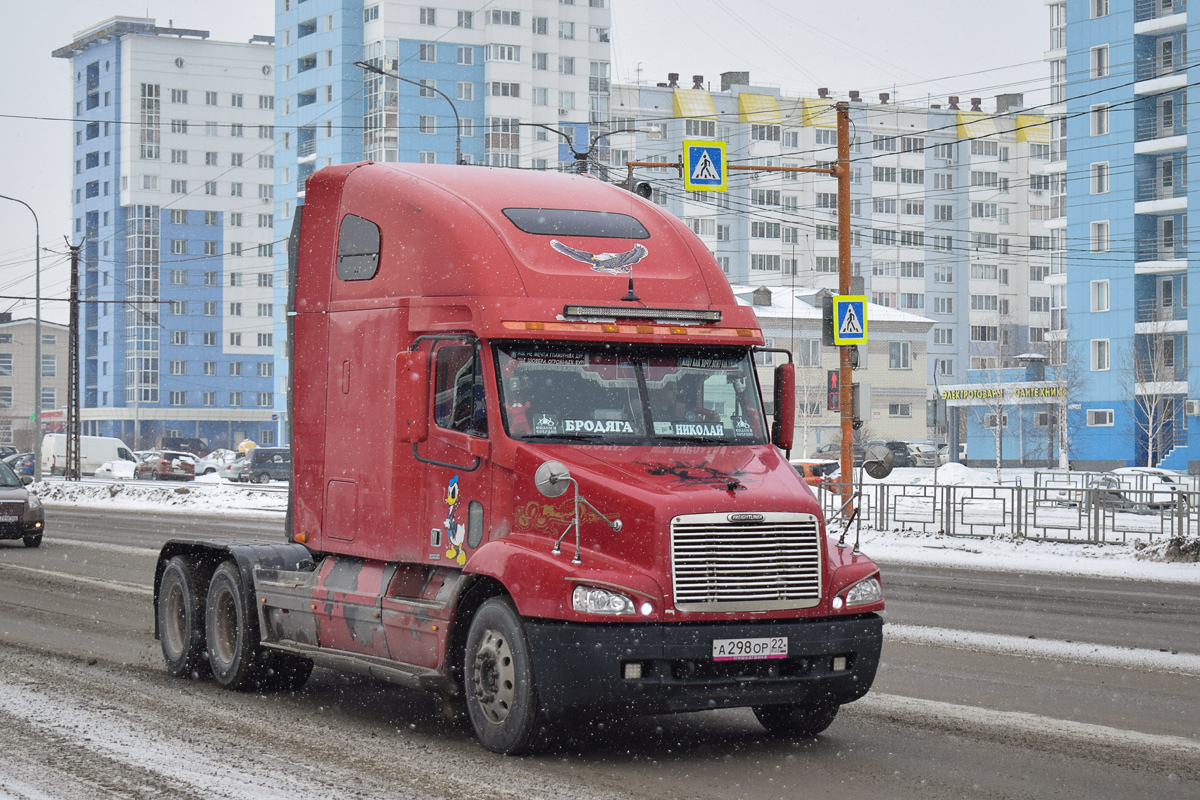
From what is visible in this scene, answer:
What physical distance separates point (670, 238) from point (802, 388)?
84.8 metres

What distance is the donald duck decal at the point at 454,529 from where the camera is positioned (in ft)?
28.9

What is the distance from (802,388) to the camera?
9362 centimetres

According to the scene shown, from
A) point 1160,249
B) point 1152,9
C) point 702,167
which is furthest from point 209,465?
point 702,167

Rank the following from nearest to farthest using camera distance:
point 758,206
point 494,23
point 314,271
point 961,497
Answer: point 314,271, point 961,497, point 494,23, point 758,206

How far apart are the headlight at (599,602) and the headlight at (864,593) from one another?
4.43 feet

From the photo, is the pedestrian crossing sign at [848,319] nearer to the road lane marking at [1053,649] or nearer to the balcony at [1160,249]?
the road lane marking at [1053,649]

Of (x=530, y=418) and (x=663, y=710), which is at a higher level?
(x=530, y=418)

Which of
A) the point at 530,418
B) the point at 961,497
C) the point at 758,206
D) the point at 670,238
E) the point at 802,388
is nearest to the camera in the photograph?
the point at 530,418

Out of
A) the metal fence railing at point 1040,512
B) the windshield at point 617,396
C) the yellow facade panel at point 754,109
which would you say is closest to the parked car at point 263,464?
the metal fence railing at point 1040,512

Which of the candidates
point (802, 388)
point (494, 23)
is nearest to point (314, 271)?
point (802, 388)

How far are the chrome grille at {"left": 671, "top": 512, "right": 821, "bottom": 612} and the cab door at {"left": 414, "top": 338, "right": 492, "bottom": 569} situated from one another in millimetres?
1328

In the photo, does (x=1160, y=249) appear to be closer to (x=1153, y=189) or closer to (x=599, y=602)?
(x=1153, y=189)

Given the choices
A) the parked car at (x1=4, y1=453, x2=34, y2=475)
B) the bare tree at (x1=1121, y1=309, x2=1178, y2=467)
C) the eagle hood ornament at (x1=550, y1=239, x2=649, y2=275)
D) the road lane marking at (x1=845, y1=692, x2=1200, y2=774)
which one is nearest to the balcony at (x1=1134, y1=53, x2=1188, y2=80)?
the bare tree at (x1=1121, y1=309, x2=1178, y2=467)

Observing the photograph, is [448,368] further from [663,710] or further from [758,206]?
[758,206]
